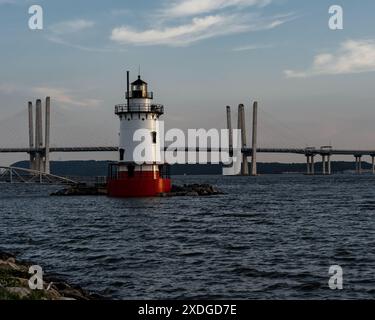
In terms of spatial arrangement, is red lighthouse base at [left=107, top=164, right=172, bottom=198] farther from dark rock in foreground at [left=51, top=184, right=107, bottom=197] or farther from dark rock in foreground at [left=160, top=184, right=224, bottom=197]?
dark rock in foreground at [left=51, top=184, right=107, bottom=197]

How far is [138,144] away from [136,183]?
2.93 metres

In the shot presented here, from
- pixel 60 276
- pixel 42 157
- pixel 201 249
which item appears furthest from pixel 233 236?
pixel 42 157

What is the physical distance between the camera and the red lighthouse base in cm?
4428

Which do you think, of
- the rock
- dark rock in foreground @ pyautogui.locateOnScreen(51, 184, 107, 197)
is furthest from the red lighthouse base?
the rock

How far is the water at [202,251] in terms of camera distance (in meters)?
15.2

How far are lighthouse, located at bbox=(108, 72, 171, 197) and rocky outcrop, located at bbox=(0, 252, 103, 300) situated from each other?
2796 cm

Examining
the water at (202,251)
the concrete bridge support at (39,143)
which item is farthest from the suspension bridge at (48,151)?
the water at (202,251)

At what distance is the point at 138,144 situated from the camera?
146ft

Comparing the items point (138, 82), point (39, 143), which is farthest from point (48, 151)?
point (138, 82)

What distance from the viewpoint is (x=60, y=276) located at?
17156 millimetres
